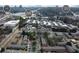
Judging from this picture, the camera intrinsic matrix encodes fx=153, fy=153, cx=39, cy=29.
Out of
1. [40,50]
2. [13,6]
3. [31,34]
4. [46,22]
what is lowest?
[40,50]

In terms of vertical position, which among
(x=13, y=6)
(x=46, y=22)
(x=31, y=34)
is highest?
(x=13, y=6)

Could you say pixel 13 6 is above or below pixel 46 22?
above

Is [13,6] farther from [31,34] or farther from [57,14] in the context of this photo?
[57,14]

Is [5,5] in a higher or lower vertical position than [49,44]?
higher

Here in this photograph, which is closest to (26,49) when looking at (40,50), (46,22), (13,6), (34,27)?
(40,50)

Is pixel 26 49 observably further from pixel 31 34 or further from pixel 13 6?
pixel 13 6
